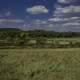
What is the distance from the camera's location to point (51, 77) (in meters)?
12.6

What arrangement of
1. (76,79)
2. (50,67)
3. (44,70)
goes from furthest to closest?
(50,67)
(44,70)
(76,79)

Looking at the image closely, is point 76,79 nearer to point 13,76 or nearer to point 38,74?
point 38,74

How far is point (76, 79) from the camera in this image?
39.3 ft

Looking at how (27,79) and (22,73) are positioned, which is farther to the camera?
(22,73)

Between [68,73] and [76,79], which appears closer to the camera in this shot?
[76,79]

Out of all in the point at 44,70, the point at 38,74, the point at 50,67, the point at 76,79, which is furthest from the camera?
the point at 50,67

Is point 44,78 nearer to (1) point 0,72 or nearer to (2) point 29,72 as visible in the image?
(2) point 29,72

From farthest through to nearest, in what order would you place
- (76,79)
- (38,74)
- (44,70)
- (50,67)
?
(50,67)
(44,70)
(38,74)
(76,79)

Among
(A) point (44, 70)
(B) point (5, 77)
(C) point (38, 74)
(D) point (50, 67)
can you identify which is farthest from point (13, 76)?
(D) point (50, 67)

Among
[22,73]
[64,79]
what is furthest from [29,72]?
[64,79]

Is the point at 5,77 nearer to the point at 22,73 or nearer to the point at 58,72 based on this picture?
the point at 22,73

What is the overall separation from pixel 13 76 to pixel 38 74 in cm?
132

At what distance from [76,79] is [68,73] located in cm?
147

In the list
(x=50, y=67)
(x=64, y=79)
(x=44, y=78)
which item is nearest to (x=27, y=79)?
(x=44, y=78)
